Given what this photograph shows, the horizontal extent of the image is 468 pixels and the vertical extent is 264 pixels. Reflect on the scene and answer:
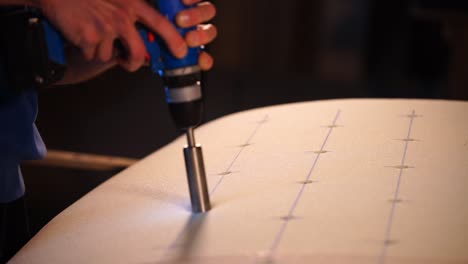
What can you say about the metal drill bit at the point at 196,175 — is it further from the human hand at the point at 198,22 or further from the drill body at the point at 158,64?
the human hand at the point at 198,22

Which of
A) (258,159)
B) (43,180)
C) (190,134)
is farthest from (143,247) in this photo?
(43,180)

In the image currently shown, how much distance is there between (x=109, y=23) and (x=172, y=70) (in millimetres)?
93

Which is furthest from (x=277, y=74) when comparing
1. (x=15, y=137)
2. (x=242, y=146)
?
(x=15, y=137)

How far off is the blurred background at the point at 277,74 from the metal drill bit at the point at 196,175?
93cm

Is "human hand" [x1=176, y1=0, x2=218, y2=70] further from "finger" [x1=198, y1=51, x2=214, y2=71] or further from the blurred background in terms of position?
the blurred background

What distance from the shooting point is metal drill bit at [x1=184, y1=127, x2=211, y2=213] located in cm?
83

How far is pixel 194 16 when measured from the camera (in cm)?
77

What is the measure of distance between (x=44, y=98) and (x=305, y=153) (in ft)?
6.78

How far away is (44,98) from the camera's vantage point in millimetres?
2826

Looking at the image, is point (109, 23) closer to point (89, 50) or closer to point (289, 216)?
point (89, 50)

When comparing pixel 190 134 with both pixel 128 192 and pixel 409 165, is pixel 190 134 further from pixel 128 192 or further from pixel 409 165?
pixel 409 165

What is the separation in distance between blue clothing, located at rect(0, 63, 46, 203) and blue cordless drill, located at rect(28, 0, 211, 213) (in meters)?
0.11

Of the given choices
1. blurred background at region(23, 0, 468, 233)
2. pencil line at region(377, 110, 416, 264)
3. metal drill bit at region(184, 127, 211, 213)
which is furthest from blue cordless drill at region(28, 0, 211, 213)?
blurred background at region(23, 0, 468, 233)

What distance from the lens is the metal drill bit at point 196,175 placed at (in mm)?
832
